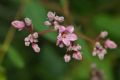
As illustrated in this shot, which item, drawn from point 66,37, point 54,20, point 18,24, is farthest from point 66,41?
point 18,24

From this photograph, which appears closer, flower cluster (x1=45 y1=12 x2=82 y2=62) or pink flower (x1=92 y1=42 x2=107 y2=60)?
flower cluster (x1=45 y1=12 x2=82 y2=62)

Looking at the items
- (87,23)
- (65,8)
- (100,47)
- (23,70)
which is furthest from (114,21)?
(100,47)

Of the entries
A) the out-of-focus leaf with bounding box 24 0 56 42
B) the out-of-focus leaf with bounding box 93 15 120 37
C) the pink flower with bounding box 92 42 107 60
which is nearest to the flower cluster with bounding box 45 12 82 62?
the pink flower with bounding box 92 42 107 60

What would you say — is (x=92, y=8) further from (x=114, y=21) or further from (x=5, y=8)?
(x=5, y=8)

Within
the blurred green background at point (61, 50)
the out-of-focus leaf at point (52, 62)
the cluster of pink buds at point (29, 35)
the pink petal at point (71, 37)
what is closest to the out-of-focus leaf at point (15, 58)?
the blurred green background at point (61, 50)

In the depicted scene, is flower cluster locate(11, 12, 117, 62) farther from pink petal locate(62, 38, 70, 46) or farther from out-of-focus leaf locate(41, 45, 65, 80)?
out-of-focus leaf locate(41, 45, 65, 80)

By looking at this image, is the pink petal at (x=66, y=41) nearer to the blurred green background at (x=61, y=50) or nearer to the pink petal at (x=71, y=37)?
the pink petal at (x=71, y=37)
